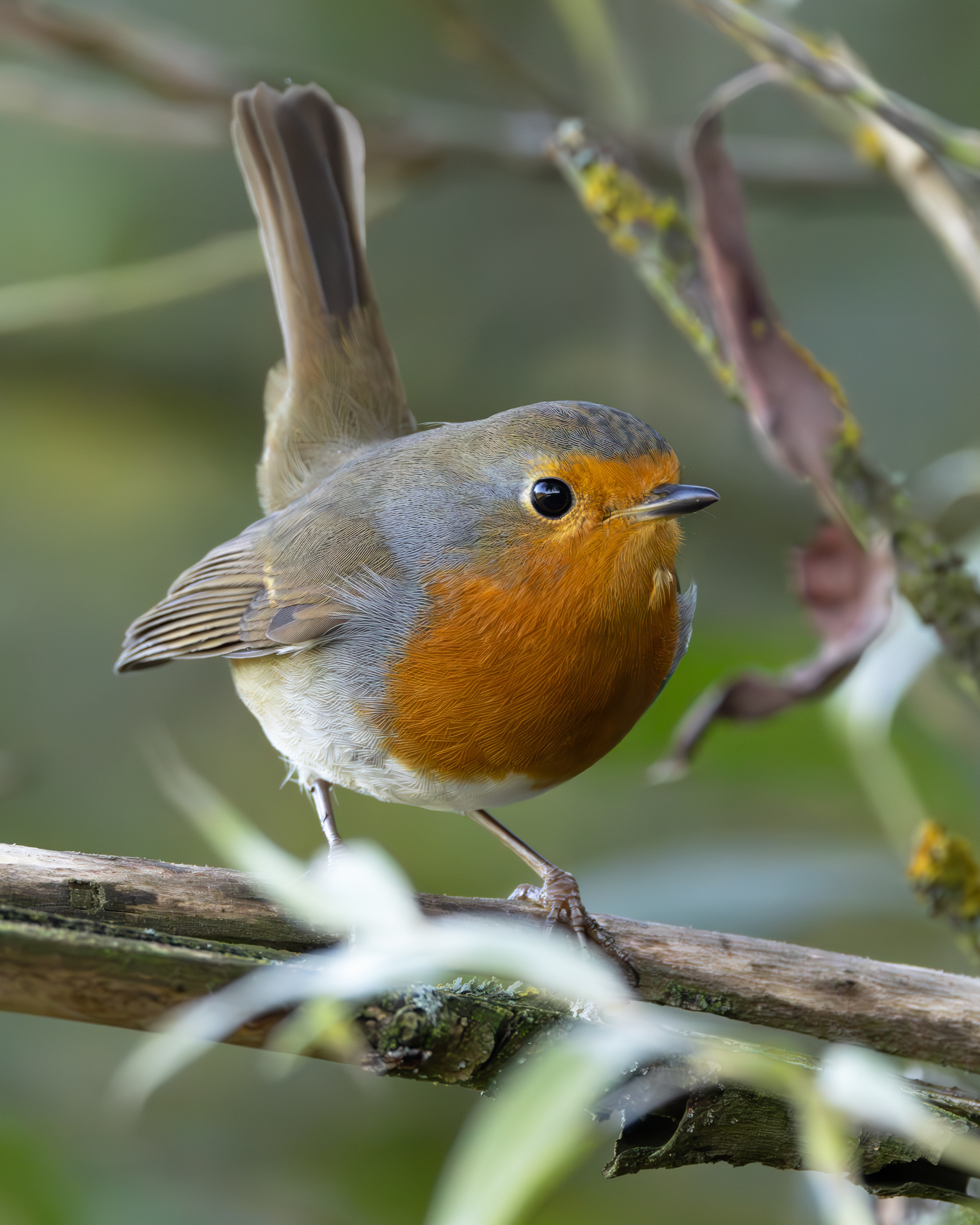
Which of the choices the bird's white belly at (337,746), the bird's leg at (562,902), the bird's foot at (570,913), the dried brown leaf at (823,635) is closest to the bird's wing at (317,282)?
the bird's white belly at (337,746)

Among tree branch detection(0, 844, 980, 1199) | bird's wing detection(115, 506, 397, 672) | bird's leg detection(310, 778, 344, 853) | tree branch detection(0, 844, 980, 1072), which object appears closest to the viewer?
tree branch detection(0, 844, 980, 1199)

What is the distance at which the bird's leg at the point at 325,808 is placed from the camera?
2.82m

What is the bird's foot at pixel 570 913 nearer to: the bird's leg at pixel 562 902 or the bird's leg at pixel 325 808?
the bird's leg at pixel 562 902

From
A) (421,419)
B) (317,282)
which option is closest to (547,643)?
(317,282)

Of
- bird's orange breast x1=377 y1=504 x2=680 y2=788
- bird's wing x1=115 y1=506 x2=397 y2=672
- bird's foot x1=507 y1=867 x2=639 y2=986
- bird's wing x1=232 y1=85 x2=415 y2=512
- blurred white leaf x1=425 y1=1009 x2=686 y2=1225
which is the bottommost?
blurred white leaf x1=425 y1=1009 x2=686 y2=1225

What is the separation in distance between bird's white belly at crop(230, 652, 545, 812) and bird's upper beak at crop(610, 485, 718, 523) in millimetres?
531

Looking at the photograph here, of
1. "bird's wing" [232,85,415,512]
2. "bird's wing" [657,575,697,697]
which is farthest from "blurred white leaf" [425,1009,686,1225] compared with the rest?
"bird's wing" [232,85,415,512]

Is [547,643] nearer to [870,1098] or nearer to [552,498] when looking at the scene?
[552,498]

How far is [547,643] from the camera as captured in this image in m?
2.31

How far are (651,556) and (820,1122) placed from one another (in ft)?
4.89

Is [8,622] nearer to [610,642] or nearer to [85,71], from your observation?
[85,71]

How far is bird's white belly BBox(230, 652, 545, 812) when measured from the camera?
2412mm

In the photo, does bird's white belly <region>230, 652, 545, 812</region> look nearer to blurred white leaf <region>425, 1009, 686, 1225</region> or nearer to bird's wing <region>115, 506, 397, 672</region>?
bird's wing <region>115, 506, 397, 672</region>

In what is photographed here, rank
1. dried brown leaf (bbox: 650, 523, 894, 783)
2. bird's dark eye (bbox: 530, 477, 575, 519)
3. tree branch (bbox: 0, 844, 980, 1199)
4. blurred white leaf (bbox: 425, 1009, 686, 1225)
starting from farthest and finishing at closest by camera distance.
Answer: bird's dark eye (bbox: 530, 477, 575, 519) < dried brown leaf (bbox: 650, 523, 894, 783) < tree branch (bbox: 0, 844, 980, 1199) < blurred white leaf (bbox: 425, 1009, 686, 1225)
